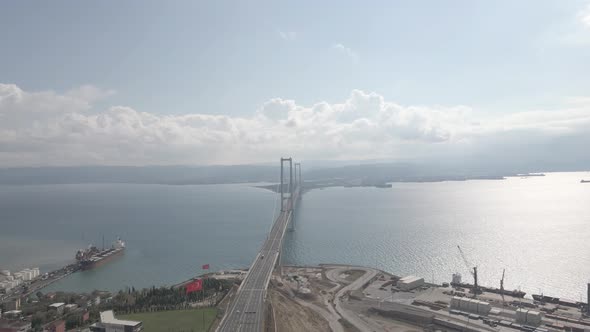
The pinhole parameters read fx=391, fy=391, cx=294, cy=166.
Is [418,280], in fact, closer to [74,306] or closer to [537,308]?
[537,308]

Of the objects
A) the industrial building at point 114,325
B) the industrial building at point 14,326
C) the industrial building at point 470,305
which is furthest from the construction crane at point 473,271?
the industrial building at point 14,326

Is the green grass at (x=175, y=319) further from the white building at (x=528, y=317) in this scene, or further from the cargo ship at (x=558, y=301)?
the cargo ship at (x=558, y=301)

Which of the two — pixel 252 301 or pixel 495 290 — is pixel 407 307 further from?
pixel 252 301

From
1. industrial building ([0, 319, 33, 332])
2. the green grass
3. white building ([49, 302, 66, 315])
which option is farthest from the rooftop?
white building ([49, 302, 66, 315])

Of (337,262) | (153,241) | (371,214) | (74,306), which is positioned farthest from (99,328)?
(371,214)

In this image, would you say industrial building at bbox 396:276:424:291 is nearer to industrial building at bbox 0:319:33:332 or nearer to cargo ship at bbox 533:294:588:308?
cargo ship at bbox 533:294:588:308

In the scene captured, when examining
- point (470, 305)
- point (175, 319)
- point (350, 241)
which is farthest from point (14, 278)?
→ point (470, 305)
